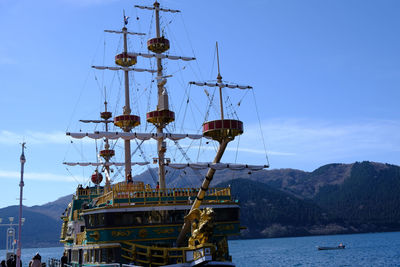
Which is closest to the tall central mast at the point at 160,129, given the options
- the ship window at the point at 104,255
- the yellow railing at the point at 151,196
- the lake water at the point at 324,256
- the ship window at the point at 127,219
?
the yellow railing at the point at 151,196

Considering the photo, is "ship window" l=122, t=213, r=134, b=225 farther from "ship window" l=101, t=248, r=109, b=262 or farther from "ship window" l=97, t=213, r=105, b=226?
"ship window" l=101, t=248, r=109, b=262

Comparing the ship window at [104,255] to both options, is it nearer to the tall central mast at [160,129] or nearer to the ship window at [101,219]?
the ship window at [101,219]

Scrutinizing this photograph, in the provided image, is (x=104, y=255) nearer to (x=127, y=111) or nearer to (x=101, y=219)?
(x=101, y=219)

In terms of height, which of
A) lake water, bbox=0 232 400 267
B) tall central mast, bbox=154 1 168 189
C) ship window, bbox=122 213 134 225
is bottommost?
lake water, bbox=0 232 400 267

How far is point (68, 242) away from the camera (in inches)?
1476

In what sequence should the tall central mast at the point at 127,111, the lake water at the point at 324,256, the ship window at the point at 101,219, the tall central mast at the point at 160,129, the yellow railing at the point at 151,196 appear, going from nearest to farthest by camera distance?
the ship window at the point at 101,219 → the yellow railing at the point at 151,196 → the tall central mast at the point at 160,129 → the tall central mast at the point at 127,111 → the lake water at the point at 324,256

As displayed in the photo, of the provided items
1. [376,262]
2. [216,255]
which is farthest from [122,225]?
[376,262]

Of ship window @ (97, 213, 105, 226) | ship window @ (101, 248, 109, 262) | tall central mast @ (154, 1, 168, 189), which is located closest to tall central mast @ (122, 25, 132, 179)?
tall central mast @ (154, 1, 168, 189)

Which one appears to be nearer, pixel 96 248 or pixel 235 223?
pixel 96 248

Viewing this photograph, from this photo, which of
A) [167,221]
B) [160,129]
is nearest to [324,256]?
[160,129]

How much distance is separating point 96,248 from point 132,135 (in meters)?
14.6

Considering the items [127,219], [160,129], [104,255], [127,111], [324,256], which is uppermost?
[127,111]

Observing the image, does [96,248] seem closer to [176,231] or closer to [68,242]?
[176,231]

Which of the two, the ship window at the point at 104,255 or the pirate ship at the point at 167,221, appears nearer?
the pirate ship at the point at 167,221
